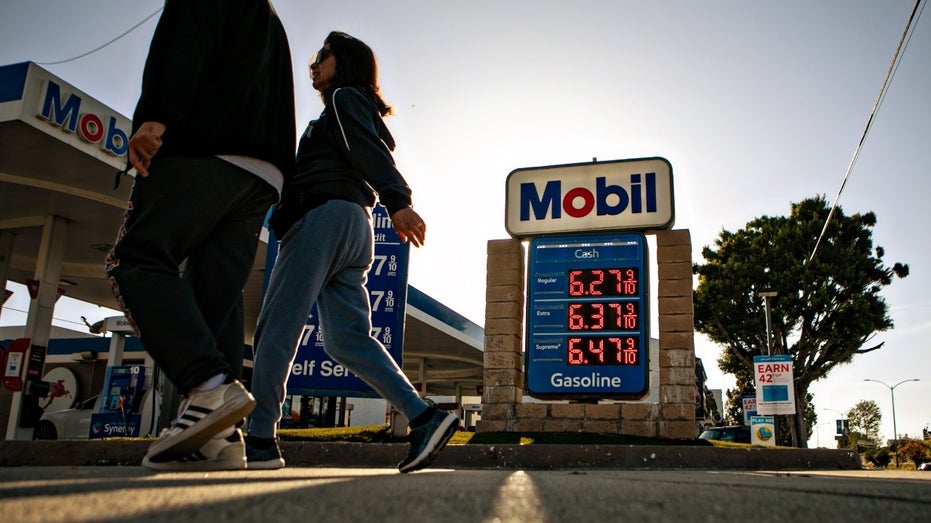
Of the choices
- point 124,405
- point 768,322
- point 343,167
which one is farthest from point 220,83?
point 768,322

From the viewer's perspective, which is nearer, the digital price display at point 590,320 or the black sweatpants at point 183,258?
the black sweatpants at point 183,258

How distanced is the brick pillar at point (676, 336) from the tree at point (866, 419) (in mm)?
67916

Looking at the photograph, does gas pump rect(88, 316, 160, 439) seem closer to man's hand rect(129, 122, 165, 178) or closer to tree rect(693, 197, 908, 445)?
man's hand rect(129, 122, 165, 178)

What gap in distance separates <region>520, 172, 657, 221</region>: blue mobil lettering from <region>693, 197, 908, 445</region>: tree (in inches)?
696

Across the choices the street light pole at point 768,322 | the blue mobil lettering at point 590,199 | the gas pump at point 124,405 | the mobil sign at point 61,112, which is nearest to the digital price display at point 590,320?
the blue mobil lettering at point 590,199

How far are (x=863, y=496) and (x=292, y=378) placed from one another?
25.7ft

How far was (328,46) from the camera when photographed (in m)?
3.30

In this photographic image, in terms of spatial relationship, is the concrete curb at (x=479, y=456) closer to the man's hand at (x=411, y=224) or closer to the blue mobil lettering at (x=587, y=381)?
the man's hand at (x=411, y=224)

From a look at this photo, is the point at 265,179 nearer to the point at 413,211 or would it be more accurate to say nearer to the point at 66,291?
the point at 413,211

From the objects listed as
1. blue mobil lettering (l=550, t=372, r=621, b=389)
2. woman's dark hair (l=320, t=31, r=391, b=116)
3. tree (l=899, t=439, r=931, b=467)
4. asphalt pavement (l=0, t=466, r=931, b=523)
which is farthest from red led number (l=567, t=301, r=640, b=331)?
tree (l=899, t=439, r=931, b=467)

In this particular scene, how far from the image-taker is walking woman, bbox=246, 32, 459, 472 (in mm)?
2725

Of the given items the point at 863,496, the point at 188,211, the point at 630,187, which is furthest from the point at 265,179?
the point at 630,187

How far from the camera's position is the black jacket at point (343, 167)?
9.71ft

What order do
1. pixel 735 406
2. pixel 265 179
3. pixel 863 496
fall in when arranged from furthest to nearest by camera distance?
pixel 735 406 < pixel 265 179 < pixel 863 496
